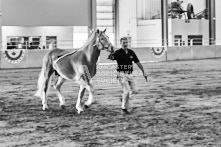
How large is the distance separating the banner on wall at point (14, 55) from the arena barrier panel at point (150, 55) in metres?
0.06

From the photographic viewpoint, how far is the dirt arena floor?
8008mm

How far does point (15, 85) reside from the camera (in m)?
19.0

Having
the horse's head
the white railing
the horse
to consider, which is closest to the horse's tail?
the horse

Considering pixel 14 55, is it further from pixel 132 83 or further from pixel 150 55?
pixel 132 83

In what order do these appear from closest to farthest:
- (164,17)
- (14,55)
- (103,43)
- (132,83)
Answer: (103,43)
(132,83)
(14,55)
(164,17)

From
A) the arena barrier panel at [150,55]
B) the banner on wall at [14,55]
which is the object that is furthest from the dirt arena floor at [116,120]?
the arena barrier panel at [150,55]

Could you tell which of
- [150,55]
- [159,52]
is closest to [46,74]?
[150,55]

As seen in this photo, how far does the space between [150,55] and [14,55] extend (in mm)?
10312

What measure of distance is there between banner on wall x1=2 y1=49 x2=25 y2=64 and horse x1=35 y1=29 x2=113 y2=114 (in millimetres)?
17043

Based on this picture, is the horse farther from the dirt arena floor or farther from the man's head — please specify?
the dirt arena floor

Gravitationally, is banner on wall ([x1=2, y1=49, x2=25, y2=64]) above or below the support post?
below

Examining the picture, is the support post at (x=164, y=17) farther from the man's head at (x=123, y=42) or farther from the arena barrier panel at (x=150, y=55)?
the man's head at (x=123, y=42)

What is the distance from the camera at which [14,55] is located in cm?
2897

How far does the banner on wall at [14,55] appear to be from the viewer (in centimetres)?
2852
